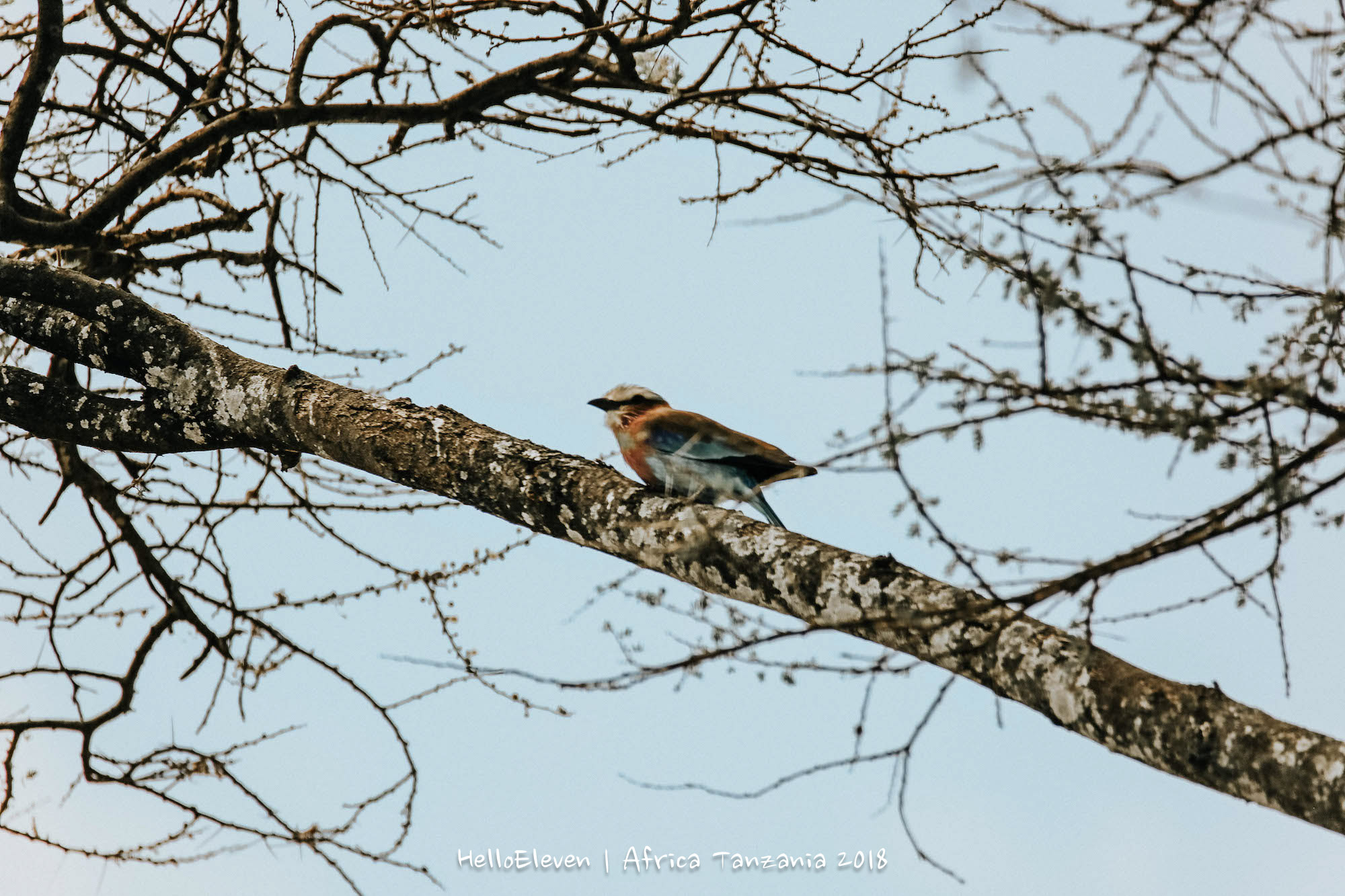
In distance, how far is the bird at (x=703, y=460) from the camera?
369cm

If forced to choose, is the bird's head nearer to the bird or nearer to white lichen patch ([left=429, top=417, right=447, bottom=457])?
the bird

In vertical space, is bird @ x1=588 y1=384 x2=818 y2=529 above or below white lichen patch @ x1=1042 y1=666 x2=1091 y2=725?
above

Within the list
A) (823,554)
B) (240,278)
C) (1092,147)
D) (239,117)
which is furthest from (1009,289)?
(240,278)

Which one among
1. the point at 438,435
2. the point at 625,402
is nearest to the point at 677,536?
the point at 438,435

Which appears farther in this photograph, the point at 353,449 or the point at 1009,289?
the point at 353,449

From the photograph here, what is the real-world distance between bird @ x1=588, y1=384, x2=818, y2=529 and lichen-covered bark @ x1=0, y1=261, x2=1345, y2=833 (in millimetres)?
472

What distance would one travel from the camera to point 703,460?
3693mm

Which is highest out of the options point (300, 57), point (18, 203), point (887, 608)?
point (300, 57)

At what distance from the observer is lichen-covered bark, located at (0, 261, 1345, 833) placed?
7.41ft

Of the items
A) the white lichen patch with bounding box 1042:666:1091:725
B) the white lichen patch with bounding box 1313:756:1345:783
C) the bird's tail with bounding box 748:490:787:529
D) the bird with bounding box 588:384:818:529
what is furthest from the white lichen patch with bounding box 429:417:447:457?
the white lichen patch with bounding box 1313:756:1345:783

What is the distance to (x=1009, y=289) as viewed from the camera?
2.37 metres

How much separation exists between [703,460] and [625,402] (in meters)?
0.74

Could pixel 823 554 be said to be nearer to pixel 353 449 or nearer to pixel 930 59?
pixel 353 449

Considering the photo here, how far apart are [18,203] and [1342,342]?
4.46 metres
